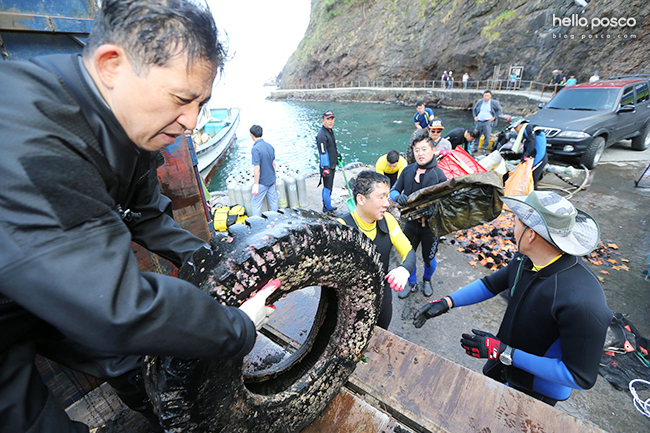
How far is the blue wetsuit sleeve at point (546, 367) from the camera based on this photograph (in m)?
1.68

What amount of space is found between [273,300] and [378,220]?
1693 millimetres

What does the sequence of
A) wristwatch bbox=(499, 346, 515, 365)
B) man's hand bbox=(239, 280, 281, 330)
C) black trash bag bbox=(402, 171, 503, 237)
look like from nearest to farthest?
man's hand bbox=(239, 280, 281, 330), wristwatch bbox=(499, 346, 515, 365), black trash bag bbox=(402, 171, 503, 237)

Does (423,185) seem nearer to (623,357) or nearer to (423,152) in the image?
(423,152)

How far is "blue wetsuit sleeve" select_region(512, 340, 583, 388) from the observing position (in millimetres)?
1680

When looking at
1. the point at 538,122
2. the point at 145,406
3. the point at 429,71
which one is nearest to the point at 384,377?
the point at 145,406

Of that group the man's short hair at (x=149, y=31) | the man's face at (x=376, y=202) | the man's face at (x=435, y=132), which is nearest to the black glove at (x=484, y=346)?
the man's face at (x=376, y=202)

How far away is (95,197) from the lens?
0.73 metres

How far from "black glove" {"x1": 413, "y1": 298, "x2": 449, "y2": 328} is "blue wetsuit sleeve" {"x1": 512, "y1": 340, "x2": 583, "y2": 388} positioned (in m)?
0.61

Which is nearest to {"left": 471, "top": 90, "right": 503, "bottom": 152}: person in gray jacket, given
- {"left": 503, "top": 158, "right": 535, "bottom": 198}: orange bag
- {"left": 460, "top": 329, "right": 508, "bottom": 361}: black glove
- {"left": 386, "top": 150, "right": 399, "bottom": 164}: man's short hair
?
{"left": 503, "top": 158, "right": 535, "bottom": 198}: orange bag

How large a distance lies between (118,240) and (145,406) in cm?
140

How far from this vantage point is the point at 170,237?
4.73 feet

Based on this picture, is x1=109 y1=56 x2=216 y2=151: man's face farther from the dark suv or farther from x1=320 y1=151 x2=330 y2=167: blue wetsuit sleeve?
Result: the dark suv

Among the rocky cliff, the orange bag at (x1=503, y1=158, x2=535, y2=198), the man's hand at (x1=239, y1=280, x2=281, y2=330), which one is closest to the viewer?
the man's hand at (x1=239, y1=280, x2=281, y2=330)

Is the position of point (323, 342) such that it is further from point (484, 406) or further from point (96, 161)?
point (96, 161)
